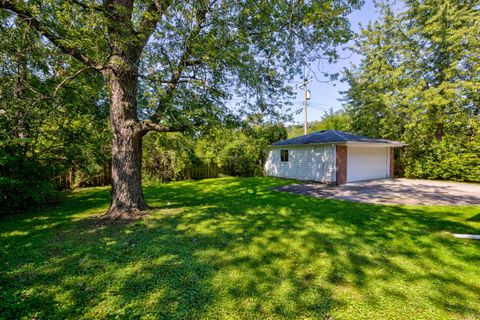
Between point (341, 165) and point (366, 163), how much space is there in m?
2.56

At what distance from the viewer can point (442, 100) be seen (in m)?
11.6

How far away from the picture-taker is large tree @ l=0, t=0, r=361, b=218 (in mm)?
3609

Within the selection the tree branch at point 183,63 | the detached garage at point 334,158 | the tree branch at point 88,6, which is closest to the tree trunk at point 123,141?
the tree branch at point 183,63

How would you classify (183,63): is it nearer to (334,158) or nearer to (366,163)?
(334,158)

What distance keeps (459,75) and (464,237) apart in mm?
13051

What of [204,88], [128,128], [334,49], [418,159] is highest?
[334,49]

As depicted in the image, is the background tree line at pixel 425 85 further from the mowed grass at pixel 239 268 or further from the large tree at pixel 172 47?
the large tree at pixel 172 47

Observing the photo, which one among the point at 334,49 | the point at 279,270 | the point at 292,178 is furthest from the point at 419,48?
the point at 279,270

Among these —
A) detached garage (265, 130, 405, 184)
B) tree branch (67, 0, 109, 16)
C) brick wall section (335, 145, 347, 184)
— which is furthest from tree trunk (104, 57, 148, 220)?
brick wall section (335, 145, 347, 184)

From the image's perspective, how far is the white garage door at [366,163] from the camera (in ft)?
37.7

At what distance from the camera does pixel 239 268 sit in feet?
9.68

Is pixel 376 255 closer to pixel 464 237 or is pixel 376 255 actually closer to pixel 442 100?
pixel 464 237

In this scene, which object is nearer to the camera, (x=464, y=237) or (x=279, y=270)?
(x=279, y=270)

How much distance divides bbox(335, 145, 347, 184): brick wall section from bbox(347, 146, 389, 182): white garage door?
1.12 ft
